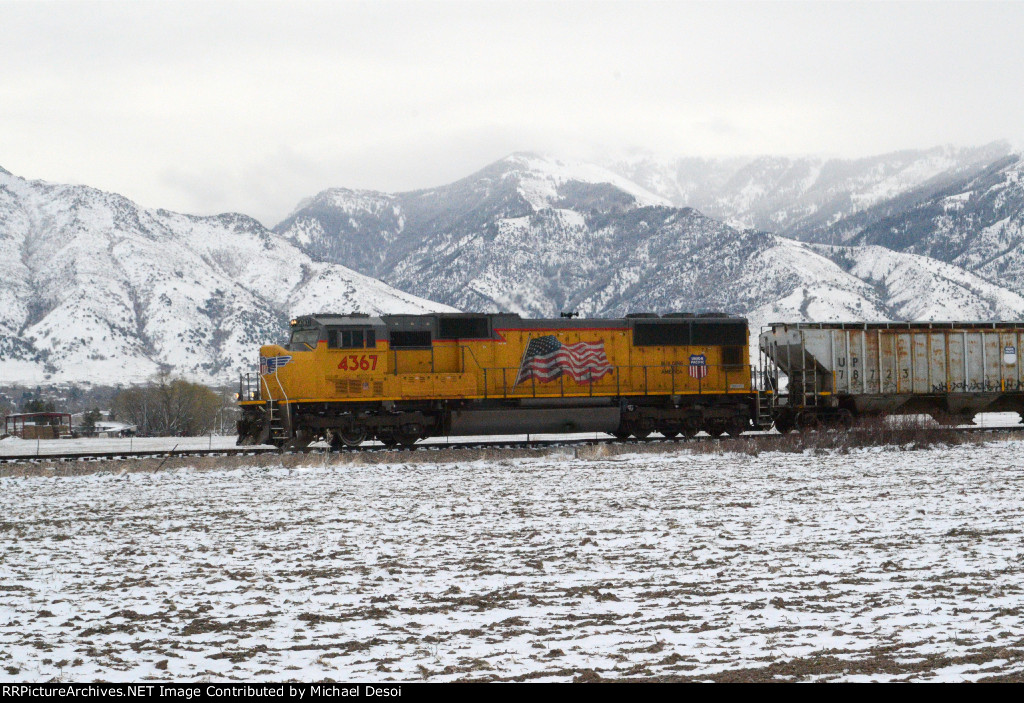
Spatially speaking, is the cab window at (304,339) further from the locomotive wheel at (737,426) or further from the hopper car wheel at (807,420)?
the hopper car wheel at (807,420)

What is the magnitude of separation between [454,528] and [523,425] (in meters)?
13.2

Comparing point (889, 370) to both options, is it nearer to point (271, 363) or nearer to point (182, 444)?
point (271, 363)

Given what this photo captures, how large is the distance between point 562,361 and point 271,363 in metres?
8.40

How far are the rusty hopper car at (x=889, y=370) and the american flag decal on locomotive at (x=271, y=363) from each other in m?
15.0

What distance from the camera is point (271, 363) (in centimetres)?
2664

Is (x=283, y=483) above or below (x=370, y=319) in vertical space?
below

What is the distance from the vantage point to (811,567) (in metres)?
10.8

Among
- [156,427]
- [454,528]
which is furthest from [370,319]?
[156,427]

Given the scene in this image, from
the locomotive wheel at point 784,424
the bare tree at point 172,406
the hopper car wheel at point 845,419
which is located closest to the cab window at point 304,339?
the locomotive wheel at point 784,424

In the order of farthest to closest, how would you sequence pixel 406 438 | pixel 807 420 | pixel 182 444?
pixel 182 444 → pixel 807 420 → pixel 406 438

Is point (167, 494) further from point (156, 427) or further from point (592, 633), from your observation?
point (156, 427)

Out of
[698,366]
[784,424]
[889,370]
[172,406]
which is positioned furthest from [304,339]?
[172,406]
